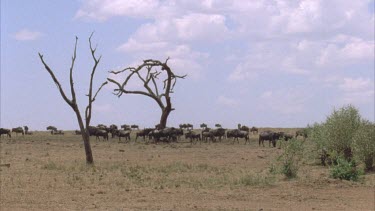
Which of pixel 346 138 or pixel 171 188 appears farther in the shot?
pixel 346 138

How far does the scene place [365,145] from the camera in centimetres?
2970

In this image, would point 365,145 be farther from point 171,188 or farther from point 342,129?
point 171,188

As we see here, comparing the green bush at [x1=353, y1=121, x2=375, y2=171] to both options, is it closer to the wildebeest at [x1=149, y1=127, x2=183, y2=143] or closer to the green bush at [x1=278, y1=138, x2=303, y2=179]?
the green bush at [x1=278, y1=138, x2=303, y2=179]

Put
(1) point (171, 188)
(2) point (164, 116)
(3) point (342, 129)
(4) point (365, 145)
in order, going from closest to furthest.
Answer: (1) point (171, 188) < (4) point (365, 145) < (3) point (342, 129) < (2) point (164, 116)

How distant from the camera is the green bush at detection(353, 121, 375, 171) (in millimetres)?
29594

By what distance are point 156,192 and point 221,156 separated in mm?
18674

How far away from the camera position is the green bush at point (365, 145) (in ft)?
97.1

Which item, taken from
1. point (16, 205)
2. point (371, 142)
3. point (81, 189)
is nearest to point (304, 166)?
point (371, 142)

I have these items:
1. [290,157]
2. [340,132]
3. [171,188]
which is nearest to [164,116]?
[340,132]


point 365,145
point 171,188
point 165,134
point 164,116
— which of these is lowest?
point 171,188

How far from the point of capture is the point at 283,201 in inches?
794

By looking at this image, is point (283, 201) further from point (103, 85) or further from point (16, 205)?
point (103, 85)

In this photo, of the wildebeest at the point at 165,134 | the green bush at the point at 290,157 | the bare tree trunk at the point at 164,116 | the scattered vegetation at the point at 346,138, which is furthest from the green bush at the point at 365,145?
the bare tree trunk at the point at 164,116

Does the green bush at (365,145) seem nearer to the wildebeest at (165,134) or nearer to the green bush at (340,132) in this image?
the green bush at (340,132)
